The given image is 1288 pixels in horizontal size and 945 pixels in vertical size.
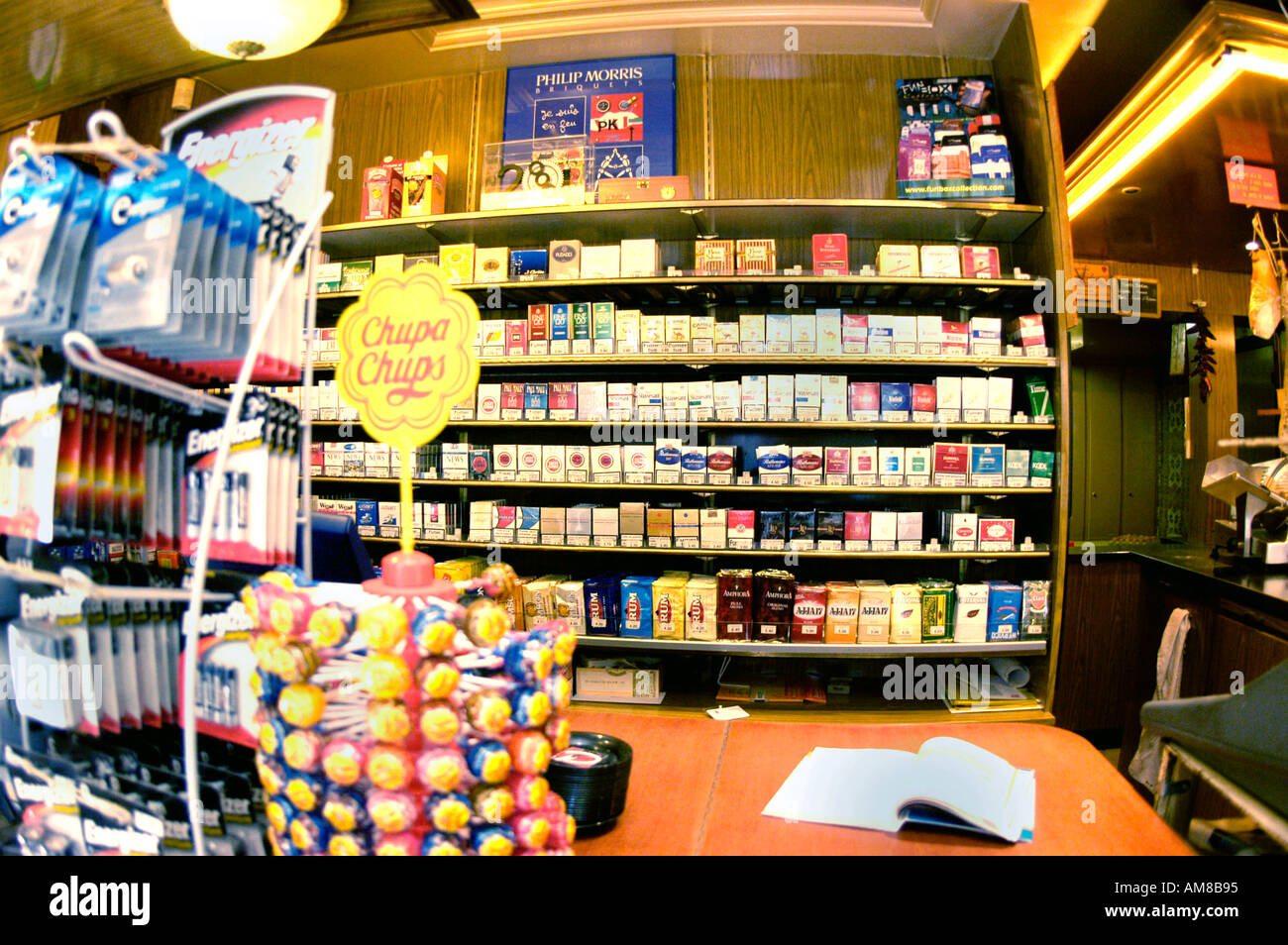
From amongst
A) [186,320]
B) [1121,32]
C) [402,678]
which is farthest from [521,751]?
[1121,32]

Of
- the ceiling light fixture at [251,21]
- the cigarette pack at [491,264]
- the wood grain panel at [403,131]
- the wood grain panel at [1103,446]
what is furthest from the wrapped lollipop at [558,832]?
the wood grain panel at [1103,446]

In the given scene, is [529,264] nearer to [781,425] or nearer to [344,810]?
[781,425]

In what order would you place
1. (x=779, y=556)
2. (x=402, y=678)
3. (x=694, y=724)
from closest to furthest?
1. (x=402, y=678)
2. (x=694, y=724)
3. (x=779, y=556)

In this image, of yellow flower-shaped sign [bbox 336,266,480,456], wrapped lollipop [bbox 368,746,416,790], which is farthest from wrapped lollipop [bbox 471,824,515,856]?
yellow flower-shaped sign [bbox 336,266,480,456]

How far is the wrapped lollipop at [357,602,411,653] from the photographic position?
809 mm

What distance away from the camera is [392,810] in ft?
2.72

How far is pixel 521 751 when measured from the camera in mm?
864

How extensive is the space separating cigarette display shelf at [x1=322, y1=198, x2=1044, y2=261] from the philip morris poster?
38 centimetres

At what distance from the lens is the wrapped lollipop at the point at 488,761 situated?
0.83m

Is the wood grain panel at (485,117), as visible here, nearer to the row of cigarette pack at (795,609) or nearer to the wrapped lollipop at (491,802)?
the row of cigarette pack at (795,609)

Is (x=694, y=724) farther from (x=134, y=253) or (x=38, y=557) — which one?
(x=134, y=253)

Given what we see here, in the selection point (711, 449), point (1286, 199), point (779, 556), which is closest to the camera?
point (711, 449)

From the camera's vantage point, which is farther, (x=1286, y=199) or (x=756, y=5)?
(x=1286, y=199)
